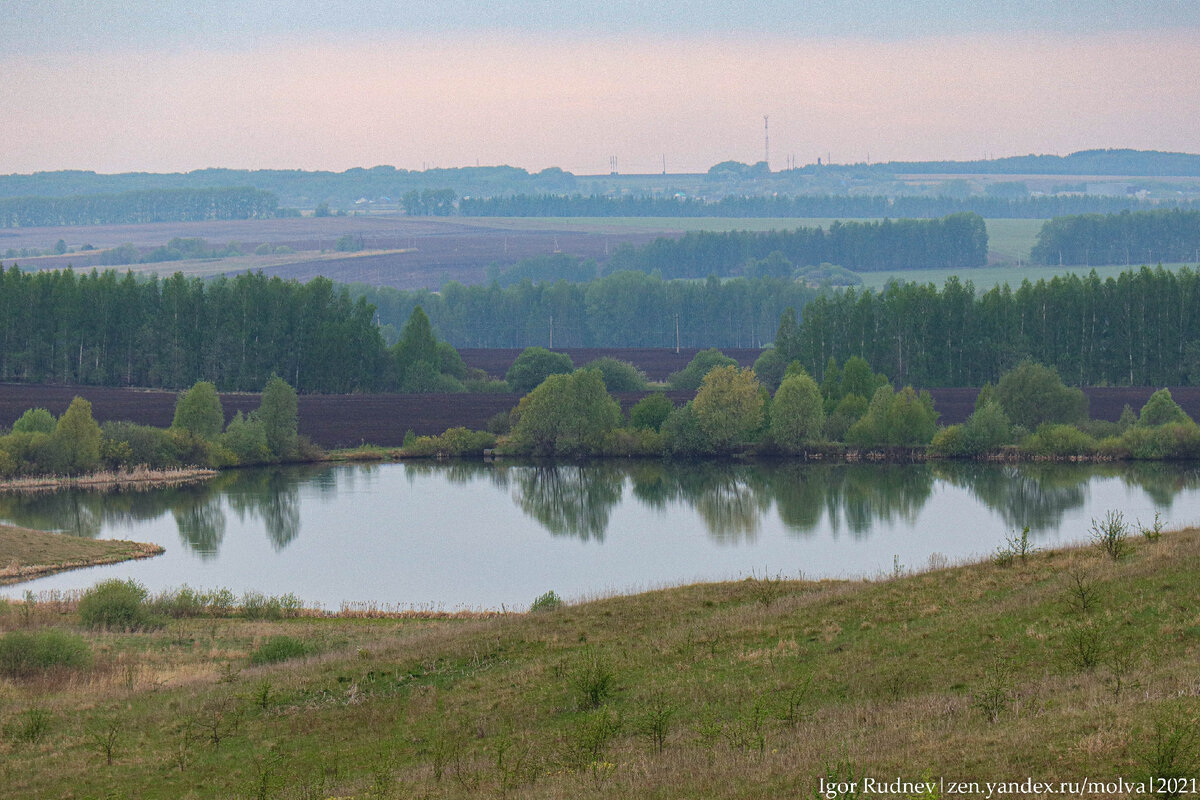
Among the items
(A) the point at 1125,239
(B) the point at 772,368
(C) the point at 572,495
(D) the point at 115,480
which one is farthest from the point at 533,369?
(A) the point at 1125,239

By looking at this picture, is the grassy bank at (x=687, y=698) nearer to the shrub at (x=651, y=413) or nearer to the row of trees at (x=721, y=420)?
the row of trees at (x=721, y=420)

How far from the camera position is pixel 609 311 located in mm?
154250

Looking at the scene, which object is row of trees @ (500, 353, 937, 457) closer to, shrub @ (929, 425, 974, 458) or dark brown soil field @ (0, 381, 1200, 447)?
shrub @ (929, 425, 974, 458)

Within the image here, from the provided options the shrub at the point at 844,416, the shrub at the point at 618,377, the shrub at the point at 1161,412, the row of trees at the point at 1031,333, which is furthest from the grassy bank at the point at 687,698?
the row of trees at the point at 1031,333

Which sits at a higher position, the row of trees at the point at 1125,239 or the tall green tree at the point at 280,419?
the row of trees at the point at 1125,239

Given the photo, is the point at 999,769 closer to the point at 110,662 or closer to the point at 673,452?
the point at 110,662

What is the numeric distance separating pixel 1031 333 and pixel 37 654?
88.5 metres

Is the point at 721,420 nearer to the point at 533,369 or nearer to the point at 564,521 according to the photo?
the point at 564,521

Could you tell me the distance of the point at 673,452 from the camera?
84.4m

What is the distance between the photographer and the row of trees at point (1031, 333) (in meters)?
101

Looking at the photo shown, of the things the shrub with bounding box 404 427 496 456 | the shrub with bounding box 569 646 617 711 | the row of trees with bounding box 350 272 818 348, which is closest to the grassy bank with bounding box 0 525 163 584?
the shrub with bounding box 569 646 617 711

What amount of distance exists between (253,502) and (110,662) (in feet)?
134

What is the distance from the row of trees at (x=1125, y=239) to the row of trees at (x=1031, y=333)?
89.5m

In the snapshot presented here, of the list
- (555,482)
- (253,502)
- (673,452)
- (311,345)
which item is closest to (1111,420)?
(673,452)
